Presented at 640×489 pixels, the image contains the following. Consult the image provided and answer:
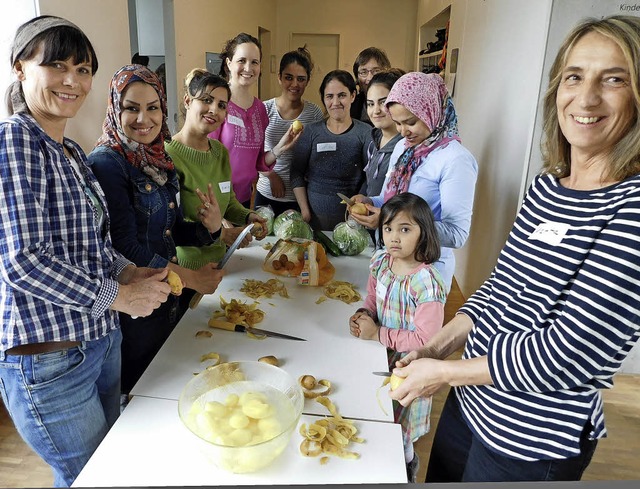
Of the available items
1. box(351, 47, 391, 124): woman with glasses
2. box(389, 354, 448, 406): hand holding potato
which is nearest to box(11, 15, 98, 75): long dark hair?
box(389, 354, 448, 406): hand holding potato

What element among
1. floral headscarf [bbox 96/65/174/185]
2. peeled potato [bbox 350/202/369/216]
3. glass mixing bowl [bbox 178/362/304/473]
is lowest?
glass mixing bowl [bbox 178/362/304/473]

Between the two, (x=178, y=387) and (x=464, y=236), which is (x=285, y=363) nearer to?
(x=178, y=387)

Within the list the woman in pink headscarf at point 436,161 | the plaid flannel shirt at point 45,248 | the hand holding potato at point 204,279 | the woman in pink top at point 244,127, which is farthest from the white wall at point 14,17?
the woman in pink headscarf at point 436,161

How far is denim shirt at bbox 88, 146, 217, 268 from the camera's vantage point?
1.46 metres

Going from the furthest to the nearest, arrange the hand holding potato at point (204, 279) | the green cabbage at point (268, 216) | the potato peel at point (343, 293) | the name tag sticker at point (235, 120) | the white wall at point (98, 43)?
the white wall at point (98, 43)
the name tag sticker at point (235, 120)
the green cabbage at point (268, 216)
the potato peel at point (343, 293)
the hand holding potato at point (204, 279)

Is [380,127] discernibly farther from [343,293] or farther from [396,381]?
[396,381]

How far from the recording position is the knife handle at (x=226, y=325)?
1557 mm

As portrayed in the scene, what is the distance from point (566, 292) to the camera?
2.94 ft

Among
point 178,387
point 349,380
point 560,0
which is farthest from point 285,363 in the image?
point 560,0

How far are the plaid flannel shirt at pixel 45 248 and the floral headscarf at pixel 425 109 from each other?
52.1 inches

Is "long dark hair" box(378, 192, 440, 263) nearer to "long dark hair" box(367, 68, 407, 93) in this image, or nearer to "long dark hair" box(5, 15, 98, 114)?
"long dark hair" box(5, 15, 98, 114)

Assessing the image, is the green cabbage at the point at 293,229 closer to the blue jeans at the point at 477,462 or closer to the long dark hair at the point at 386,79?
the long dark hair at the point at 386,79

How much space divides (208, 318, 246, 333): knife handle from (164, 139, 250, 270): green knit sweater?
0.45 m

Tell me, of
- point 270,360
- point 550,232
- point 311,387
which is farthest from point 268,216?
point 550,232
